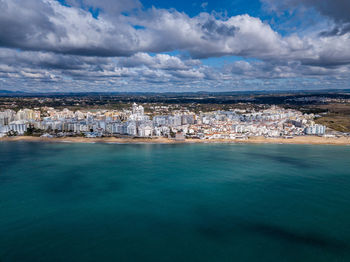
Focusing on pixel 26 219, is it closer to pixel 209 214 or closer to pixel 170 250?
pixel 170 250

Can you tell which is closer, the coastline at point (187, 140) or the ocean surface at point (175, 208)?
the ocean surface at point (175, 208)

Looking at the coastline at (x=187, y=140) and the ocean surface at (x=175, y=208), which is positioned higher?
the coastline at (x=187, y=140)

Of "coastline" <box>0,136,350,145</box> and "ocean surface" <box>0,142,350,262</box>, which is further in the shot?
"coastline" <box>0,136,350,145</box>

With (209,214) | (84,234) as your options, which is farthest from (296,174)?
(84,234)

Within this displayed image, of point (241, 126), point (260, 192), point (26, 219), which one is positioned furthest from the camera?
point (241, 126)

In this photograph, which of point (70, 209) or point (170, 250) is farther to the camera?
point (70, 209)

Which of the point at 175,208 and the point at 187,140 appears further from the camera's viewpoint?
the point at 187,140

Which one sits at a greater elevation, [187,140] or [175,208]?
[187,140]

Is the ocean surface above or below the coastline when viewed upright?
below
